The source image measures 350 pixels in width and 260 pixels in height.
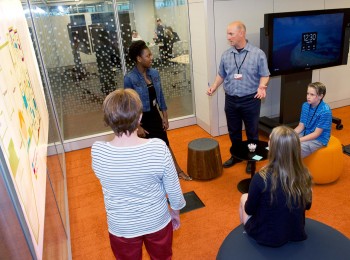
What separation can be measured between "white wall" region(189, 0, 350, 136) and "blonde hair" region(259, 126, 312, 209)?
103 inches

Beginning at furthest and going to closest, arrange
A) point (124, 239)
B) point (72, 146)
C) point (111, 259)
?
1. point (72, 146)
2. point (111, 259)
3. point (124, 239)

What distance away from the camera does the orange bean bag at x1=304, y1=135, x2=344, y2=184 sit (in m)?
2.96

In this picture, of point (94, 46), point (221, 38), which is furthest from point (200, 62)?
point (94, 46)

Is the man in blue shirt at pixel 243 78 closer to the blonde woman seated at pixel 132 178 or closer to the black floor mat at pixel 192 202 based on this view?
the black floor mat at pixel 192 202

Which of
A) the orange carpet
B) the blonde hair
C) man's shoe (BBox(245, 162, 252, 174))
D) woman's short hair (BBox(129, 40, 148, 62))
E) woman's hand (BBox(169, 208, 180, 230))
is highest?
woman's short hair (BBox(129, 40, 148, 62))

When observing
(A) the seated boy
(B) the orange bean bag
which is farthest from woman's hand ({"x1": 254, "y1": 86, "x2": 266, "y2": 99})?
(B) the orange bean bag

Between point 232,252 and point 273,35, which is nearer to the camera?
point 232,252

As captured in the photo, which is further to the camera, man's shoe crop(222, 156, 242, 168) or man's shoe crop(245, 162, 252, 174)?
man's shoe crop(222, 156, 242, 168)

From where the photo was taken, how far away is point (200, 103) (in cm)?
471

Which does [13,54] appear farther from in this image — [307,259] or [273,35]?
[273,35]

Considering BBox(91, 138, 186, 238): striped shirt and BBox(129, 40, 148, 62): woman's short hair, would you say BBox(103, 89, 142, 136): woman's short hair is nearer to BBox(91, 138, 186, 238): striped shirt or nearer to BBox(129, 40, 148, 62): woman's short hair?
BBox(91, 138, 186, 238): striped shirt

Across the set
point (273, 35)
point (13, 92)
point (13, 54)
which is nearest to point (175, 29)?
point (273, 35)

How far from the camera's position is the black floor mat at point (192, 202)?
2.89 meters

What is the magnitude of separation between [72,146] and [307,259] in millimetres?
3547
